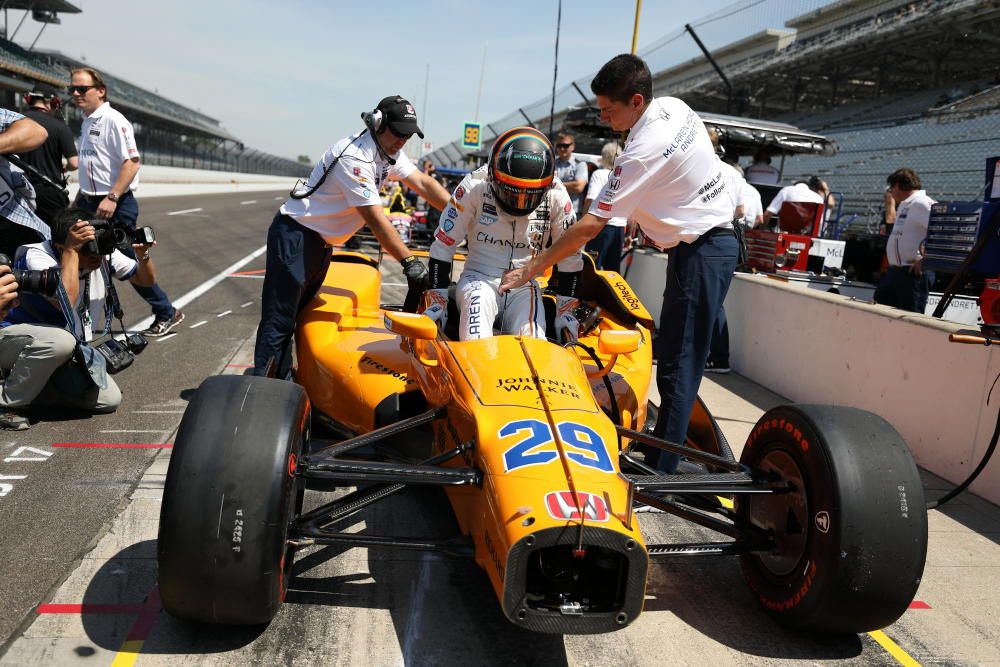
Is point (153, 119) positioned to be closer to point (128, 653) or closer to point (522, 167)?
point (522, 167)

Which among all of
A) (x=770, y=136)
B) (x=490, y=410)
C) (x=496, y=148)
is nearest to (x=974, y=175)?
(x=770, y=136)

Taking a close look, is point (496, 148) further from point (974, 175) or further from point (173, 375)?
point (974, 175)

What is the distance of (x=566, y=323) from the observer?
4.52 m

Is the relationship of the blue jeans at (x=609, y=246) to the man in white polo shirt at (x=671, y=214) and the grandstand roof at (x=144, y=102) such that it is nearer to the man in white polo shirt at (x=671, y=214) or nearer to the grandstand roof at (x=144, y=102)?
the man in white polo shirt at (x=671, y=214)

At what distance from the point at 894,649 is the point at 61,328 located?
4.84 metres

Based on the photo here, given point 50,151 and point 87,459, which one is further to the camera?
point 50,151

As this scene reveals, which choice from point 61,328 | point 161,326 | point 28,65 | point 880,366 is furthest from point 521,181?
point 28,65

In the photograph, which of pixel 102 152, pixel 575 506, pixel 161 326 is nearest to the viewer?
pixel 575 506

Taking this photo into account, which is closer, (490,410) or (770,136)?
(490,410)

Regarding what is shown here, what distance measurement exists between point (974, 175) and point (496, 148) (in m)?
14.7

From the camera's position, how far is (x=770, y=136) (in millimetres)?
13039

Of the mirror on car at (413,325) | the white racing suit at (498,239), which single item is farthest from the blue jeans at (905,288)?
the mirror on car at (413,325)

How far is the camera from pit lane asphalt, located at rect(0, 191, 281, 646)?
321 centimetres

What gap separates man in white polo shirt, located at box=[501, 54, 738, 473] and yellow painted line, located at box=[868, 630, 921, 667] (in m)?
Result: 1.19
